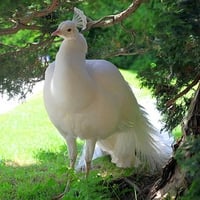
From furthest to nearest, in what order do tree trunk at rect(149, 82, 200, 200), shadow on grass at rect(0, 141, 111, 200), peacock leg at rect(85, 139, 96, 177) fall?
peacock leg at rect(85, 139, 96, 177) < shadow on grass at rect(0, 141, 111, 200) < tree trunk at rect(149, 82, 200, 200)

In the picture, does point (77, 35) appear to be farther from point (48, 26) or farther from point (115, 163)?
point (115, 163)

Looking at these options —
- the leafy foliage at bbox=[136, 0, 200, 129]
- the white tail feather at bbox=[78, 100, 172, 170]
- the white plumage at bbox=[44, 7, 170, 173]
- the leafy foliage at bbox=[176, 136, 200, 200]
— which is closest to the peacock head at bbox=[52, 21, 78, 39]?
the white plumage at bbox=[44, 7, 170, 173]

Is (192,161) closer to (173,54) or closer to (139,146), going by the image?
(173,54)

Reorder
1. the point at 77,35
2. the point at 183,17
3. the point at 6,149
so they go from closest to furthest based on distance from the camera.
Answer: the point at 183,17 → the point at 77,35 → the point at 6,149

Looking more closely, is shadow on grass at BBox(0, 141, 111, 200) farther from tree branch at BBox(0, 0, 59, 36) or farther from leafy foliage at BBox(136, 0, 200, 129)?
tree branch at BBox(0, 0, 59, 36)

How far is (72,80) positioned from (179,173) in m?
0.77

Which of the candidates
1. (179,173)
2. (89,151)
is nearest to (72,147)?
(89,151)

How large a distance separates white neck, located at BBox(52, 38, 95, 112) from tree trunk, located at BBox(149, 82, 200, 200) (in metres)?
0.59

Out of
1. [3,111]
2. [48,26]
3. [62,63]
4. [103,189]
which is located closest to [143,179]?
[103,189]

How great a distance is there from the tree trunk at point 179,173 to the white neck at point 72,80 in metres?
0.59

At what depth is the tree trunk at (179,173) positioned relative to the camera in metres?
2.24

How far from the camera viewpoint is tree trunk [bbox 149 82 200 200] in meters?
2.24

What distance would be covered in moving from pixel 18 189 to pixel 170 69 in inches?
50.4

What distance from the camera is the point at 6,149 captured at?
15.4 ft
